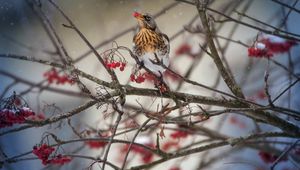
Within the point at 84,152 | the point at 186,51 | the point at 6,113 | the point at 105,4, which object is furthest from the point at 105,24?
the point at 6,113

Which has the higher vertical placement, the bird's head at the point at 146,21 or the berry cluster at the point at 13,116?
the bird's head at the point at 146,21

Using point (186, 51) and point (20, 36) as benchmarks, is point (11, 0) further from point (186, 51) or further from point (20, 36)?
point (186, 51)

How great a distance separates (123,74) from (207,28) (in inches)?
148

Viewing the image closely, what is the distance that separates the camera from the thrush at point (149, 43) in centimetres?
202

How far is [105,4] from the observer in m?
5.69

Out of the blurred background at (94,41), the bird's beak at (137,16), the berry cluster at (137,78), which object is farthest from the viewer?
the blurred background at (94,41)

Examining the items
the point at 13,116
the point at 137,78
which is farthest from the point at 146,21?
the point at 13,116

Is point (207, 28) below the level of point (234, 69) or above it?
below

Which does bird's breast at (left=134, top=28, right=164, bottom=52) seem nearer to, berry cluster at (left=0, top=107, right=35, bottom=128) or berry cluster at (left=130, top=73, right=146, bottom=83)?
berry cluster at (left=130, top=73, right=146, bottom=83)

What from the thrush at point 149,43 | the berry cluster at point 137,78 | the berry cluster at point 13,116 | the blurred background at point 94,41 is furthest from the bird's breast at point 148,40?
the blurred background at point 94,41

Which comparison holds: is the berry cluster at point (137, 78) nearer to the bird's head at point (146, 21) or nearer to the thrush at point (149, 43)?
the thrush at point (149, 43)

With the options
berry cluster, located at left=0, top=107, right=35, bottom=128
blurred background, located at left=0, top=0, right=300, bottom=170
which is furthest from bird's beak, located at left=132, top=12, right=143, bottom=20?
blurred background, located at left=0, top=0, right=300, bottom=170

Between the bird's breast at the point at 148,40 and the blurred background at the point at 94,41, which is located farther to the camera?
the blurred background at the point at 94,41

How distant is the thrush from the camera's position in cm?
202
